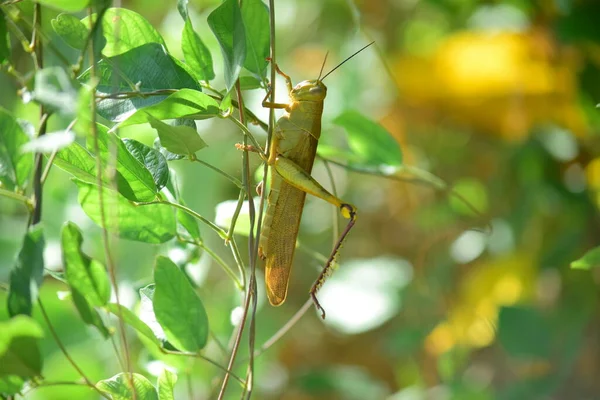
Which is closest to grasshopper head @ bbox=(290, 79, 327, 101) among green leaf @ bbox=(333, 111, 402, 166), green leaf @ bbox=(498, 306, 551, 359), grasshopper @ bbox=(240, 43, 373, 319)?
grasshopper @ bbox=(240, 43, 373, 319)

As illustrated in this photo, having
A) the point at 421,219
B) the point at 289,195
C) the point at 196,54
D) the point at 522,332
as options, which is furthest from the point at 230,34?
the point at 421,219

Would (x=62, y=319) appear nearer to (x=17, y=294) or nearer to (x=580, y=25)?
(x=17, y=294)

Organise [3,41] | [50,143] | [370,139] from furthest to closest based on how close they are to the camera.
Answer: [370,139], [3,41], [50,143]

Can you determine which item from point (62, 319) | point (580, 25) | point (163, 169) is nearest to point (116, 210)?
point (163, 169)

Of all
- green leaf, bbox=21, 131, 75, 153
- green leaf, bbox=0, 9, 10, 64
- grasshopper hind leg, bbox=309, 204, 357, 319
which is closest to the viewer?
green leaf, bbox=21, 131, 75, 153

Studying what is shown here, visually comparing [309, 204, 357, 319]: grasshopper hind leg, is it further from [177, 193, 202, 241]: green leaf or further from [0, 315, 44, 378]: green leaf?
[0, 315, 44, 378]: green leaf

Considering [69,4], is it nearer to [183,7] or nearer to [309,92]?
[183,7]

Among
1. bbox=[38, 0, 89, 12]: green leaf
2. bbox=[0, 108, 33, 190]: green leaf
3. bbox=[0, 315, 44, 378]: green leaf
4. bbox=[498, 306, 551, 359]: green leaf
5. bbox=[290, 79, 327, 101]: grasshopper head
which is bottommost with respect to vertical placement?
bbox=[0, 315, 44, 378]: green leaf
